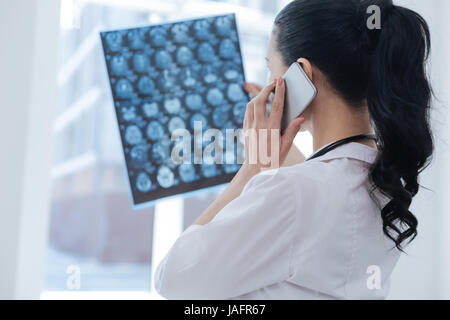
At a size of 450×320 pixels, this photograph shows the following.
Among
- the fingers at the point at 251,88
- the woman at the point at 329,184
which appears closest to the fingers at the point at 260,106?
the woman at the point at 329,184

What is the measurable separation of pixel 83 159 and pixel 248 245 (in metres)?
1.37

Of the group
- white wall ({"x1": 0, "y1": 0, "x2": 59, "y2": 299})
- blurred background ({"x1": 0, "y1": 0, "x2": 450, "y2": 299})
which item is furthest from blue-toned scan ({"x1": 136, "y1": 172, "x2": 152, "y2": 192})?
white wall ({"x1": 0, "y1": 0, "x2": 59, "y2": 299})

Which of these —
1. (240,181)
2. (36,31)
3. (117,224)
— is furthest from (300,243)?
(117,224)

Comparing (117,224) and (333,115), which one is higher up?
(333,115)

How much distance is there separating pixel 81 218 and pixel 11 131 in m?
0.43

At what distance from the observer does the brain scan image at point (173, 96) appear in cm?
104

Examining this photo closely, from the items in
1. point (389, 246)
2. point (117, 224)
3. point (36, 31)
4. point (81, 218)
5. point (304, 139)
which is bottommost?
point (117, 224)

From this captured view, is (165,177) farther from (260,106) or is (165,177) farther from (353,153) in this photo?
(353,153)

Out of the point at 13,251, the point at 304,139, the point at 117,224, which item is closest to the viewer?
the point at 13,251

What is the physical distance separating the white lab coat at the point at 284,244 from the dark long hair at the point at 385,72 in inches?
2.7

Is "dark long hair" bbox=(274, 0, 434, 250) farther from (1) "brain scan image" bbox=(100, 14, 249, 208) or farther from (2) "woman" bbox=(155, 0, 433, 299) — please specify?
(1) "brain scan image" bbox=(100, 14, 249, 208)

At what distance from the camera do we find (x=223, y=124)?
1.11 m

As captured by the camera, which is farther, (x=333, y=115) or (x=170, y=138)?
(x=170, y=138)

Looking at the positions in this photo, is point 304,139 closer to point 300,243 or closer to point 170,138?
point 170,138
